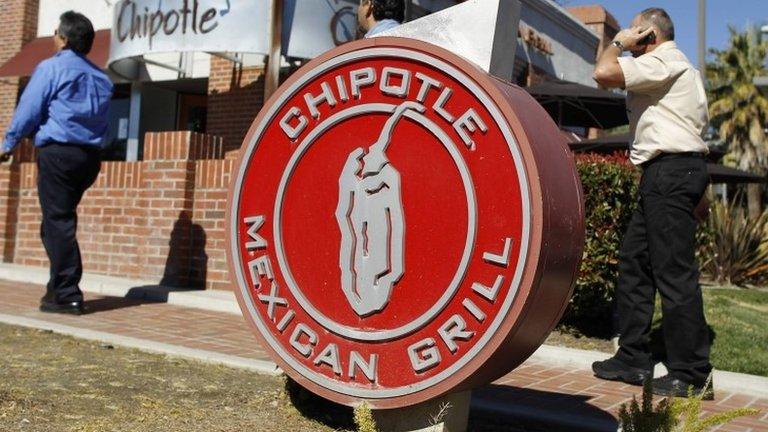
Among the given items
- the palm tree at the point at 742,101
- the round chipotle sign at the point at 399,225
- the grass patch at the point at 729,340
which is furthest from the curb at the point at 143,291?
the palm tree at the point at 742,101

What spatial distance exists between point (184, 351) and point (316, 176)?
1.93 m

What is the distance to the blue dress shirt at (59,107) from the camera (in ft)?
17.9

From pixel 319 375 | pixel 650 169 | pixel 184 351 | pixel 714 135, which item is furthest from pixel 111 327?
pixel 714 135

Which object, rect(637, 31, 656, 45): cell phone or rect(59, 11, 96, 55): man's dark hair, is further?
rect(59, 11, 96, 55): man's dark hair

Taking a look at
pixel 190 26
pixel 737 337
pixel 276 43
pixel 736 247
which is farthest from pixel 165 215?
pixel 736 247

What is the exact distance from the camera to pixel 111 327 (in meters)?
5.21

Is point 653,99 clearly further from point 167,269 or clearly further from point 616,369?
point 167,269

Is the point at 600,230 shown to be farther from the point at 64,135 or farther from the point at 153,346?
the point at 64,135

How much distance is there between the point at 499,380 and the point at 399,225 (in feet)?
6.33

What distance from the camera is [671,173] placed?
12.9ft

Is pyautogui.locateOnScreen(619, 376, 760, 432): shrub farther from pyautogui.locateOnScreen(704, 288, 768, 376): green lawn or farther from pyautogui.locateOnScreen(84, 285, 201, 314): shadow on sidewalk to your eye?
pyautogui.locateOnScreen(84, 285, 201, 314): shadow on sidewalk

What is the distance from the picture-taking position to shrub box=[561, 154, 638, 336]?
5.68 meters

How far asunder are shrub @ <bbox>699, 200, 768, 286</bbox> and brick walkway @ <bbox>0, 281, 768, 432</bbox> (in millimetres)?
8781

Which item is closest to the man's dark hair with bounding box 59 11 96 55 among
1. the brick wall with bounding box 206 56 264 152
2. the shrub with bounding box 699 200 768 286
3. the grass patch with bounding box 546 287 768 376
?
the grass patch with bounding box 546 287 768 376
